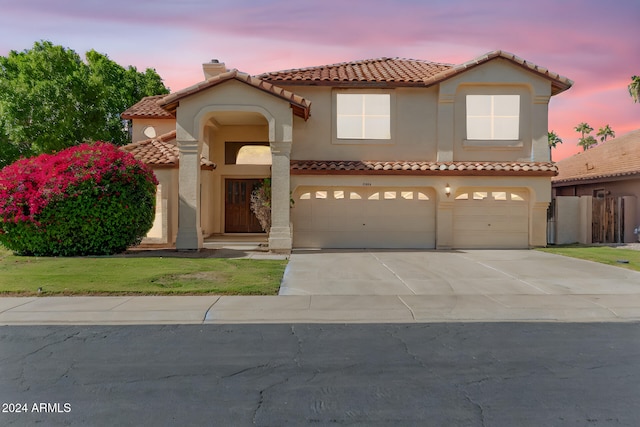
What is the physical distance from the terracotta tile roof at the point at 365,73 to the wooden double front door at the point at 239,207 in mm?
5124

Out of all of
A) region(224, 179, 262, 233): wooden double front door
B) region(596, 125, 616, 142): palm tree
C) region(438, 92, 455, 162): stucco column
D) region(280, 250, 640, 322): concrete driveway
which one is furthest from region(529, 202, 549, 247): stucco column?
region(596, 125, 616, 142): palm tree

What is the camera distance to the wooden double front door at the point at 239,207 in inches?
838

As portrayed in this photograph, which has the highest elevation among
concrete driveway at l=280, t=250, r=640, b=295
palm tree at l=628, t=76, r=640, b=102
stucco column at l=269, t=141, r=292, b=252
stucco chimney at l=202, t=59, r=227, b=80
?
palm tree at l=628, t=76, r=640, b=102

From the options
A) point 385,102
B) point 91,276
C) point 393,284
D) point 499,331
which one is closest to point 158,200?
point 91,276

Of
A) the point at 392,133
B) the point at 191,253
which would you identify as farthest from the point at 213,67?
the point at 191,253

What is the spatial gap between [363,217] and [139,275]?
9.24 meters

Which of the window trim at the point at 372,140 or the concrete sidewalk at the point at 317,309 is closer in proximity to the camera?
the concrete sidewalk at the point at 317,309

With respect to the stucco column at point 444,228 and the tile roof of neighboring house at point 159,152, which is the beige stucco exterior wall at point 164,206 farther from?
the stucco column at point 444,228

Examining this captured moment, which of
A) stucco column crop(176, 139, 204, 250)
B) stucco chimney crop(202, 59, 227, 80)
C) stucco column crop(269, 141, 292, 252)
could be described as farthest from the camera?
stucco chimney crop(202, 59, 227, 80)

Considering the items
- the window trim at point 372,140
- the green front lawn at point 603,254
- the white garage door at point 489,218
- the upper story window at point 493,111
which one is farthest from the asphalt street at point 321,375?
the upper story window at point 493,111

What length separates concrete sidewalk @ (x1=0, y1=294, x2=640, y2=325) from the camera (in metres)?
7.75

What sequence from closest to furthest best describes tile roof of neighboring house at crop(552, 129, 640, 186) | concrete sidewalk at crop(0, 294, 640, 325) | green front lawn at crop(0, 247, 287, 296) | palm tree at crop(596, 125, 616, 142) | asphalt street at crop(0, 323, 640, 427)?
asphalt street at crop(0, 323, 640, 427), concrete sidewalk at crop(0, 294, 640, 325), green front lawn at crop(0, 247, 287, 296), tile roof of neighboring house at crop(552, 129, 640, 186), palm tree at crop(596, 125, 616, 142)

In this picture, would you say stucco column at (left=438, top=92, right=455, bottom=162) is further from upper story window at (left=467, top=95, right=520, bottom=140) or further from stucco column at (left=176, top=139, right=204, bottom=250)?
stucco column at (left=176, top=139, right=204, bottom=250)

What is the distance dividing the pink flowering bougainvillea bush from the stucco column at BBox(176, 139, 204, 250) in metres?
1.48
